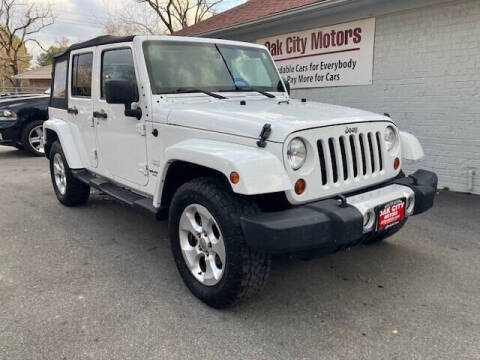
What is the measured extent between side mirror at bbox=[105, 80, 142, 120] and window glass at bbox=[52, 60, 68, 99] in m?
2.08

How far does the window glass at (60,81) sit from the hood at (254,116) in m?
2.49

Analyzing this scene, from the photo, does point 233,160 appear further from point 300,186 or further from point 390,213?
point 390,213

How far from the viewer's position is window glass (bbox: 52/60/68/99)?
16.9 feet

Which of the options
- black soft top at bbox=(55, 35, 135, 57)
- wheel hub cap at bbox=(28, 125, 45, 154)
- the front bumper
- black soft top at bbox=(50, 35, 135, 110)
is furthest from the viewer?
wheel hub cap at bbox=(28, 125, 45, 154)

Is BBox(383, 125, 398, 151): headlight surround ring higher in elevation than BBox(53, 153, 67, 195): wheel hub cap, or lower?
higher

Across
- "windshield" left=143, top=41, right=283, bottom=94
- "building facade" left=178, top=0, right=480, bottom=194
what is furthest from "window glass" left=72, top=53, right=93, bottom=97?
"building facade" left=178, top=0, right=480, bottom=194

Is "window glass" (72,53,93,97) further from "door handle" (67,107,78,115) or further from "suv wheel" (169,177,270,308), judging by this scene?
"suv wheel" (169,177,270,308)

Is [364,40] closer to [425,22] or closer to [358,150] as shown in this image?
[425,22]

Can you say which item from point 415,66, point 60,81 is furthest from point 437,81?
point 60,81

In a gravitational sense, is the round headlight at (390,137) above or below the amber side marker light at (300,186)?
above

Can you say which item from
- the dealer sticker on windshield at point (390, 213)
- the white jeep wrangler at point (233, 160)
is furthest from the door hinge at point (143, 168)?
the dealer sticker on windshield at point (390, 213)

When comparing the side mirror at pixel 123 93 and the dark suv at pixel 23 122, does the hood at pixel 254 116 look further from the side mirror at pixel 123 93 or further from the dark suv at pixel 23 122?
the dark suv at pixel 23 122

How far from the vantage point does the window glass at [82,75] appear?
175 inches

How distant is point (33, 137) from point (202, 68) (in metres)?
7.83
